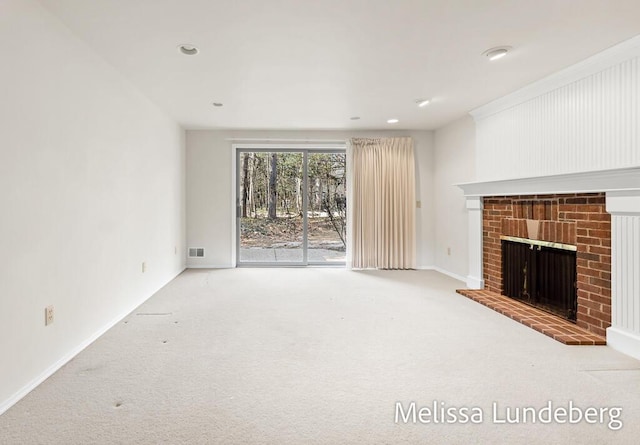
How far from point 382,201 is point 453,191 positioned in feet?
3.59

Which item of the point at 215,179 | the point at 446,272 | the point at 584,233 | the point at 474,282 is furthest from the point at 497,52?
the point at 215,179

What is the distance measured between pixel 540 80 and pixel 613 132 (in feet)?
3.09

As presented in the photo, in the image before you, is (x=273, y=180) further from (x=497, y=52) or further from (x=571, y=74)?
(x=571, y=74)

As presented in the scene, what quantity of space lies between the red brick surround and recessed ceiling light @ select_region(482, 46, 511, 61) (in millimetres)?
1361

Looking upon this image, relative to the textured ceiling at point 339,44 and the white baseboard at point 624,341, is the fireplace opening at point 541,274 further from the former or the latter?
the textured ceiling at point 339,44

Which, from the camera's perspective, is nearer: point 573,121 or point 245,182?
point 573,121

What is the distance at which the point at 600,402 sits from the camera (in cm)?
186

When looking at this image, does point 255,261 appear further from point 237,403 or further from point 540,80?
point 540,80

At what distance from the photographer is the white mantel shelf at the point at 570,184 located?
244 cm

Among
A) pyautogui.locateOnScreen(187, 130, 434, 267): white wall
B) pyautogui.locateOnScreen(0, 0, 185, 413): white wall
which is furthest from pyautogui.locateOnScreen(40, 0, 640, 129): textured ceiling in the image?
pyautogui.locateOnScreen(187, 130, 434, 267): white wall

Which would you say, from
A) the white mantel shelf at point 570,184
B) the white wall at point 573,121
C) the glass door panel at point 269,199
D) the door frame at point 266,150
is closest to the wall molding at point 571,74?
the white wall at point 573,121

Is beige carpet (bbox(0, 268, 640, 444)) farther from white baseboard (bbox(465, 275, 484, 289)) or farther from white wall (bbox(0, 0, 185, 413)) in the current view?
white baseboard (bbox(465, 275, 484, 289))

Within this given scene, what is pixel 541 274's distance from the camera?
3465 millimetres

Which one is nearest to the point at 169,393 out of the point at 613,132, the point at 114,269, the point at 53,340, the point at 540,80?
the point at 53,340
